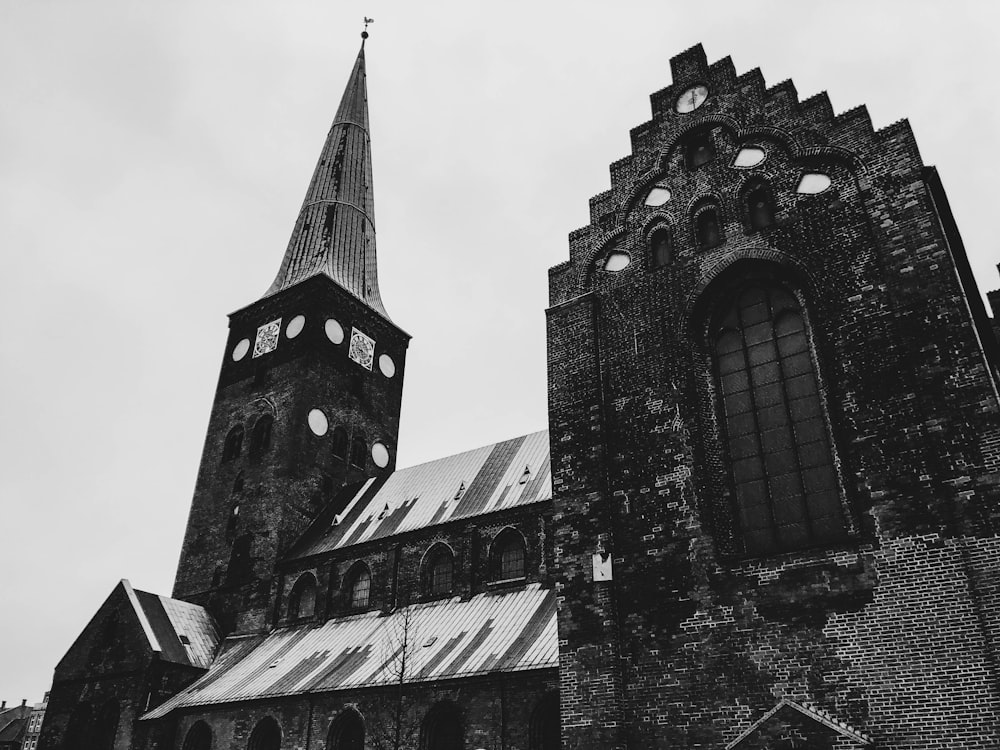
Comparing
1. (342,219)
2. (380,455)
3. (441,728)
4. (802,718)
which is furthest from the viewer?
(342,219)

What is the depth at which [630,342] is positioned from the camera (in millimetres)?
15242

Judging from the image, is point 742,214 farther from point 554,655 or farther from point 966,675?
point 554,655

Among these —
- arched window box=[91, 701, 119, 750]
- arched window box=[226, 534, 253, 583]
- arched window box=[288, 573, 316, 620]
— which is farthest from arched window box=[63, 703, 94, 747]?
arched window box=[288, 573, 316, 620]

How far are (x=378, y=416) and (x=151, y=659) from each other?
15092 mm

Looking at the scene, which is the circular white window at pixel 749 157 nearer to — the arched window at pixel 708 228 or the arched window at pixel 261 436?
the arched window at pixel 708 228

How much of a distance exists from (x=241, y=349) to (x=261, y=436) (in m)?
5.96

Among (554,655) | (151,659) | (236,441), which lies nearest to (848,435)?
(554,655)

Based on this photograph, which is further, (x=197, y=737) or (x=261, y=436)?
(x=261, y=436)

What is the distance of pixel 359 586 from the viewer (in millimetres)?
28078

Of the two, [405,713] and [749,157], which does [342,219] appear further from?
[749,157]

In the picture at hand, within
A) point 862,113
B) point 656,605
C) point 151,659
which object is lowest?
point 656,605

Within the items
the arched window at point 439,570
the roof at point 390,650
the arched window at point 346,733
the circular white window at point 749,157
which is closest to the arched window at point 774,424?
the circular white window at point 749,157

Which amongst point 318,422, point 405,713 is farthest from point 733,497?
point 318,422

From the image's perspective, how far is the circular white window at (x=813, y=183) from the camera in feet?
47.0
